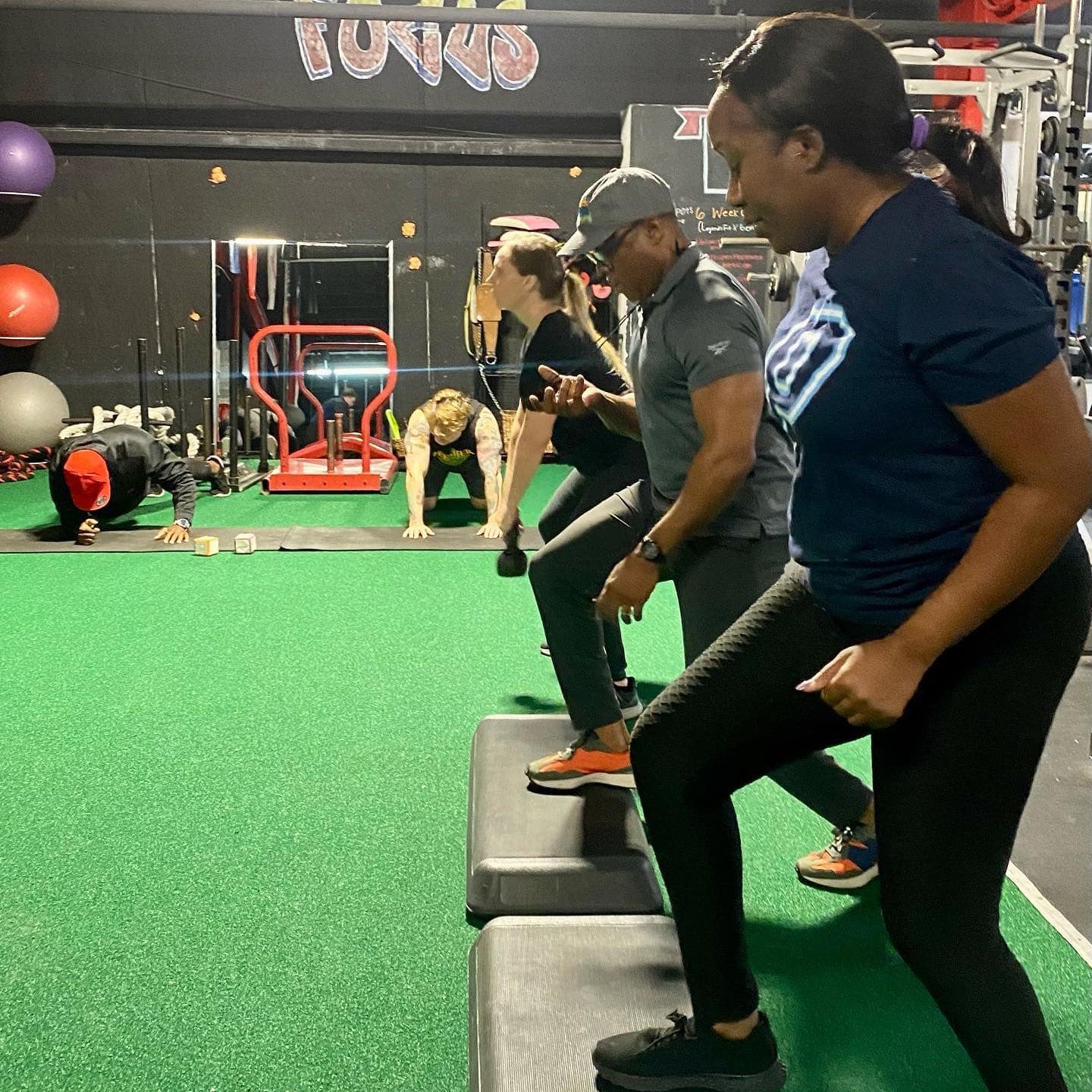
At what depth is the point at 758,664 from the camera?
52.2 inches

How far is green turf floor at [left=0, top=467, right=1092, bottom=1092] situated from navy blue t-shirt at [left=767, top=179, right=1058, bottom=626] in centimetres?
34

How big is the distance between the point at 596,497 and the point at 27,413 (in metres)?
7.07

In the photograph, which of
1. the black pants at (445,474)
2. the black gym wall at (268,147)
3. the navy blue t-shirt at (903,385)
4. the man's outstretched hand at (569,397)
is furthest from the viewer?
the black gym wall at (268,147)

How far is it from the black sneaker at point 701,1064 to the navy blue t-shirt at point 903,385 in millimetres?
643

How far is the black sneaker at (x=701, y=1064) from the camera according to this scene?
1.47 metres

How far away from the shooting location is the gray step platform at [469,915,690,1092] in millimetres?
1578

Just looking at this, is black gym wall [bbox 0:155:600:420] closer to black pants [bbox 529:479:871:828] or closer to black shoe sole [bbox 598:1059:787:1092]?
black pants [bbox 529:479:871:828]

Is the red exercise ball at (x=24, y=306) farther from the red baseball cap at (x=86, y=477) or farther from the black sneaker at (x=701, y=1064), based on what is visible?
the black sneaker at (x=701, y=1064)

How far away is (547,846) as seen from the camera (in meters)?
2.31

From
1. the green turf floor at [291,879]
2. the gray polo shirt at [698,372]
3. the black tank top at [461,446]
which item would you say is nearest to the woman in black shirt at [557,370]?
the gray polo shirt at [698,372]

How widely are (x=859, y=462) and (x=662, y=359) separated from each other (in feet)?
2.93

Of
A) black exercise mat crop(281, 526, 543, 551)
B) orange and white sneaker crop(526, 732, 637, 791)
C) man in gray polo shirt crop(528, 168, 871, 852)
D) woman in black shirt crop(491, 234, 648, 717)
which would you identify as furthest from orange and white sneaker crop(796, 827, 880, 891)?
black exercise mat crop(281, 526, 543, 551)

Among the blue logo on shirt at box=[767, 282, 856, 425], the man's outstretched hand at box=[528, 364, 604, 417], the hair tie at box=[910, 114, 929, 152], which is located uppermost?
the hair tie at box=[910, 114, 929, 152]

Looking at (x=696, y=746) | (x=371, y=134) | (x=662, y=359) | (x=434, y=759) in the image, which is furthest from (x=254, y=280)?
(x=696, y=746)
